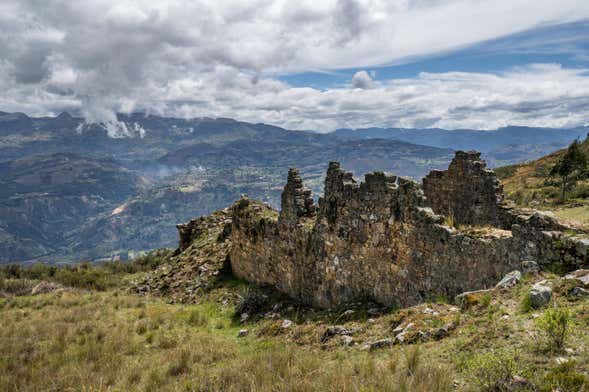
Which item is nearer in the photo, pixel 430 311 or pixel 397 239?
pixel 430 311

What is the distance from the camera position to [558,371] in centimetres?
488

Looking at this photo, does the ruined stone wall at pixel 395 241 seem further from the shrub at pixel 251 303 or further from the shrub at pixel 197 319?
the shrub at pixel 197 319

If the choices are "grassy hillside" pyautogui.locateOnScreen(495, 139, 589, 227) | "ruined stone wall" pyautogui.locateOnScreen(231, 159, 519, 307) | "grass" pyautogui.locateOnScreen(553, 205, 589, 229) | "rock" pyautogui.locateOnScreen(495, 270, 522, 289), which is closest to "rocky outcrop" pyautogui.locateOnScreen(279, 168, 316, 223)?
"ruined stone wall" pyautogui.locateOnScreen(231, 159, 519, 307)

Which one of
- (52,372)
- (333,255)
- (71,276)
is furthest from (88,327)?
(71,276)

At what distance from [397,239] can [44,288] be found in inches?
884

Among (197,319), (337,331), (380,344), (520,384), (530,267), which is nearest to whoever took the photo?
(520,384)

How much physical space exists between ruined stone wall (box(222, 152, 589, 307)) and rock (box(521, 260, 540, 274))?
13.2 inches

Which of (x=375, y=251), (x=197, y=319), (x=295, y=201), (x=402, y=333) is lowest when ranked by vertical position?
(x=197, y=319)

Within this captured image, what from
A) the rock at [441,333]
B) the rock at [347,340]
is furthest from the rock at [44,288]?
the rock at [441,333]

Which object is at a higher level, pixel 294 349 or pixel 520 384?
pixel 520 384

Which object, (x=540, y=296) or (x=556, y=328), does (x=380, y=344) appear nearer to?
(x=540, y=296)

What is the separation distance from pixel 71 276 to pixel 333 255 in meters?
23.8

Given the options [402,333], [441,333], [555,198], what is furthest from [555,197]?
[441,333]

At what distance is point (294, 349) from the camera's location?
8242mm
